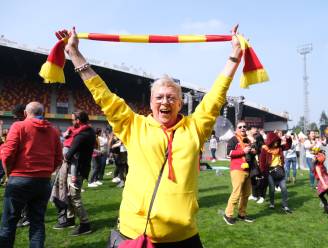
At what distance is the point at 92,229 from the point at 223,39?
4.37 meters

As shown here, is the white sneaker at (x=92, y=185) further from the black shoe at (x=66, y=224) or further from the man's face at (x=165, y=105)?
the man's face at (x=165, y=105)

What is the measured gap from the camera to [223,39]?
8.57 ft

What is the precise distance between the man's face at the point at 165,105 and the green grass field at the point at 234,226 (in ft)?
11.3

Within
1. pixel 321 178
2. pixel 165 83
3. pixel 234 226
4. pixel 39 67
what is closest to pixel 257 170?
pixel 321 178

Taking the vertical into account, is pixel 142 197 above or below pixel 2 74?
below

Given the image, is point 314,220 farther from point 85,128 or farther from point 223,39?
point 223,39

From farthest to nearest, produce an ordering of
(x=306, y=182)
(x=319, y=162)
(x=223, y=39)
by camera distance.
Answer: (x=306, y=182) → (x=319, y=162) → (x=223, y=39)

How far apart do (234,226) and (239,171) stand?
3.26 feet

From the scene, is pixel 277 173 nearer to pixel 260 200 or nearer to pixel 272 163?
pixel 272 163

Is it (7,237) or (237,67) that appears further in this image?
(7,237)

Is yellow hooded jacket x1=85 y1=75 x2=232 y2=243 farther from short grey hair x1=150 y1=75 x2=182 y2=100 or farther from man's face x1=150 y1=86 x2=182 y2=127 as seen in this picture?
short grey hair x1=150 y1=75 x2=182 y2=100

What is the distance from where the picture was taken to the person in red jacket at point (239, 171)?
6.50 m

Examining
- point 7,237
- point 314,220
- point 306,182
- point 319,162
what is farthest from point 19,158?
point 306,182

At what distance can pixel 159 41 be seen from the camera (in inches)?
107
